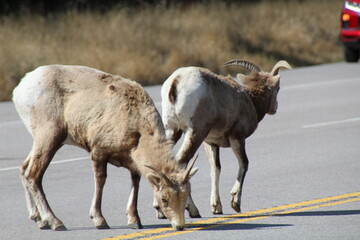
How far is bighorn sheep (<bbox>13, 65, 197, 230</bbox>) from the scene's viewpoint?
25.3 ft

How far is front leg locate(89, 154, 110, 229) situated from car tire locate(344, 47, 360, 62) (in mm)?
15531

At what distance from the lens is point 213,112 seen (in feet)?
27.6

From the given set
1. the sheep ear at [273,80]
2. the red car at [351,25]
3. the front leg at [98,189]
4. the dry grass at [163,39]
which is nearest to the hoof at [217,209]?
the front leg at [98,189]

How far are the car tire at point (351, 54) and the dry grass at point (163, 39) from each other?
Answer: 4.02 ft

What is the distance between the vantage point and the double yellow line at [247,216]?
7.76 m

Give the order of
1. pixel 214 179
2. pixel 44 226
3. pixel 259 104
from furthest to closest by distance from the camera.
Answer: pixel 259 104
pixel 214 179
pixel 44 226

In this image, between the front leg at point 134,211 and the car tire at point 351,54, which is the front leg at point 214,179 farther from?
the car tire at point 351,54

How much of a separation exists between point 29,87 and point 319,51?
712 inches

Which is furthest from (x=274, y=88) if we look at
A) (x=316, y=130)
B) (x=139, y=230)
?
(x=316, y=130)

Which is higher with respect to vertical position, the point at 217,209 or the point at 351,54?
the point at 217,209

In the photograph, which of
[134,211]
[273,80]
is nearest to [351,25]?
[273,80]

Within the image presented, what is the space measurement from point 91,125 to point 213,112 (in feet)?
4.03

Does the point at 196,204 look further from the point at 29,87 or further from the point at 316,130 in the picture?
the point at 316,130

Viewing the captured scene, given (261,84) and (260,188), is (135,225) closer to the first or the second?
(260,188)
